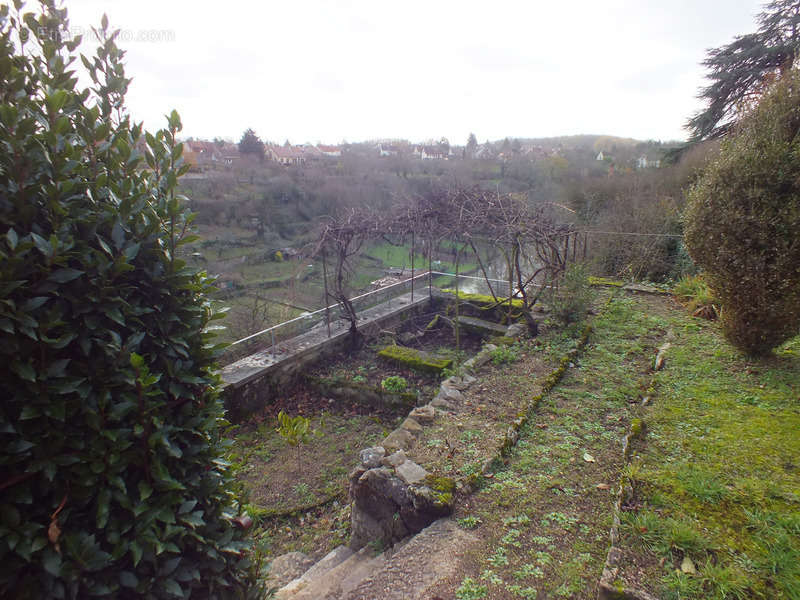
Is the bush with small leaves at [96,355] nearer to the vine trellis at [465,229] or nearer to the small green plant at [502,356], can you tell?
the small green plant at [502,356]

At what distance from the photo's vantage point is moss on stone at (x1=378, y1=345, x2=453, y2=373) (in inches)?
232

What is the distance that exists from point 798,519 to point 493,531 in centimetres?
173

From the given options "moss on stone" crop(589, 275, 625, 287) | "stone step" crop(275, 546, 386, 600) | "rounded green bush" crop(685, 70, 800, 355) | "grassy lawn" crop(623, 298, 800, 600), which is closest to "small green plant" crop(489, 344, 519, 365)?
"grassy lawn" crop(623, 298, 800, 600)

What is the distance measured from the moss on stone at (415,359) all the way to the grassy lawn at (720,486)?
264cm

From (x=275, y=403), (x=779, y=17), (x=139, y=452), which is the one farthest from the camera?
(x=779, y=17)

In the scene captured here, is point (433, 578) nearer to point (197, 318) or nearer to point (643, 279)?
point (197, 318)

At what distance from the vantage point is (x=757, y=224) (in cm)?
396

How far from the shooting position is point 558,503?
117 inches

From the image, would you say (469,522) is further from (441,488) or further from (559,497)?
(559,497)

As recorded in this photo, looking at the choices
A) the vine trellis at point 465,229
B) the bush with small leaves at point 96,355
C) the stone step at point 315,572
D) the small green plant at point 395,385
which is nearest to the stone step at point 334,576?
the stone step at point 315,572

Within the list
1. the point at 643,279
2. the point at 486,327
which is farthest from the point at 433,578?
the point at 643,279

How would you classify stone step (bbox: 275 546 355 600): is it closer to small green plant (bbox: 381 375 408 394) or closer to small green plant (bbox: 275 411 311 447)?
small green plant (bbox: 275 411 311 447)

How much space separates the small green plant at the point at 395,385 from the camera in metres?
5.43

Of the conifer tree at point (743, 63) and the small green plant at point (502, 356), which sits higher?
the conifer tree at point (743, 63)
